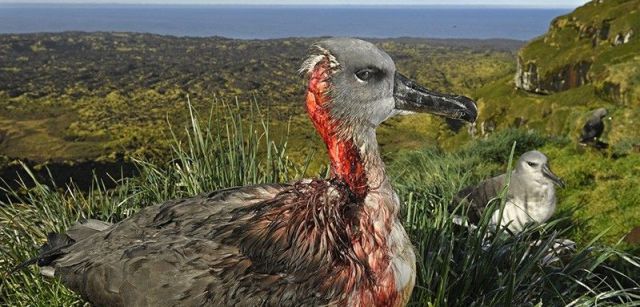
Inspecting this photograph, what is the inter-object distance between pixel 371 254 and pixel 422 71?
6018cm

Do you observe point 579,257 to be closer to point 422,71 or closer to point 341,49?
point 341,49

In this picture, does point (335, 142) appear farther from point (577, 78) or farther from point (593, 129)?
point (577, 78)

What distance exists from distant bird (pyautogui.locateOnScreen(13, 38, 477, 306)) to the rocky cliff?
921 centimetres

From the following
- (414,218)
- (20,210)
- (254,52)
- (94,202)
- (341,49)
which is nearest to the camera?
(341,49)

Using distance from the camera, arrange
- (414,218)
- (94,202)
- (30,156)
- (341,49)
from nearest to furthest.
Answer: (341,49), (414,218), (94,202), (30,156)

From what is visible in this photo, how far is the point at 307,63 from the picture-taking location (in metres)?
2.83

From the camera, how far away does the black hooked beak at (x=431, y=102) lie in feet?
9.36

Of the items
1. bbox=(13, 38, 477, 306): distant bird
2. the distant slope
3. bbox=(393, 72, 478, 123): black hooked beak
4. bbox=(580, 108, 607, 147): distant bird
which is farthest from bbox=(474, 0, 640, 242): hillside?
bbox=(13, 38, 477, 306): distant bird

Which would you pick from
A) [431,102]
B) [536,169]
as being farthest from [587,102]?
[431,102]

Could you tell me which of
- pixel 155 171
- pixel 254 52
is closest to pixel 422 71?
pixel 254 52

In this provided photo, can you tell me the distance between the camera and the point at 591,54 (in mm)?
16234

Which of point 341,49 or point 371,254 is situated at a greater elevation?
point 341,49

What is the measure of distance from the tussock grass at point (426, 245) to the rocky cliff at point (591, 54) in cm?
783

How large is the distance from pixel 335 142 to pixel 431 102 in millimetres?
537
